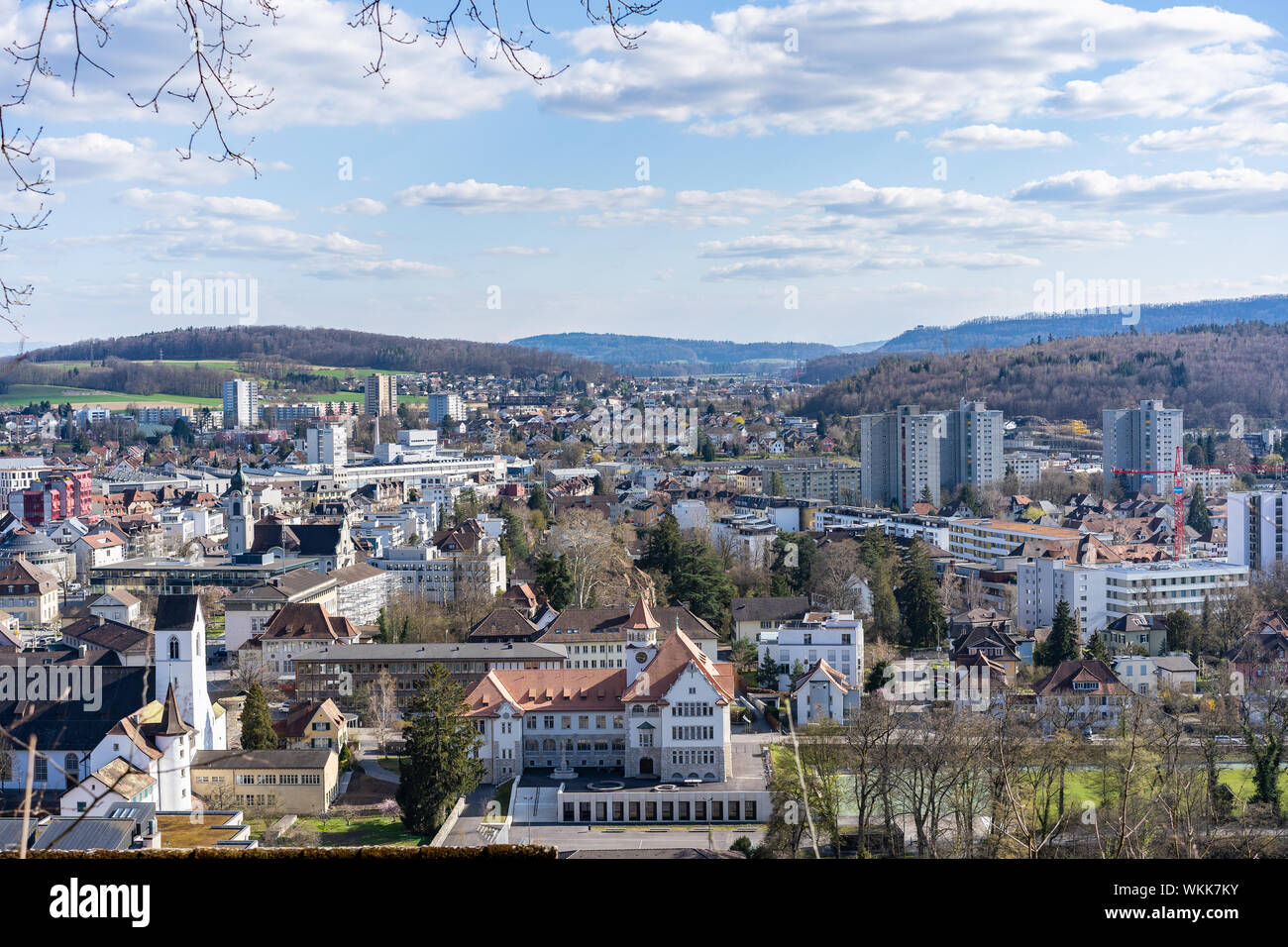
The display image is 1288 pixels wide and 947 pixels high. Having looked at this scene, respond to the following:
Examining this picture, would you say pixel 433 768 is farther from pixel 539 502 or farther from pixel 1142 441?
pixel 1142 441

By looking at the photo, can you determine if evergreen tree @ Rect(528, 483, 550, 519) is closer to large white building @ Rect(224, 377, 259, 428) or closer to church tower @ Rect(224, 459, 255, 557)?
church tower @ Rect(224, 459, 255, 557)

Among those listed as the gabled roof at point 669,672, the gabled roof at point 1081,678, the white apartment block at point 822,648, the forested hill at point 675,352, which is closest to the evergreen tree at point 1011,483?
the white apartment block at point 822,648

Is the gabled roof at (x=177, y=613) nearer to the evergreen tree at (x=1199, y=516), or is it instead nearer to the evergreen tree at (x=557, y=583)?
the evergreen tree at (x=557, y=583)

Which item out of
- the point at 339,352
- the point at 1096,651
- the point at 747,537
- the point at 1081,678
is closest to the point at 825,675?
the point at 1081,678

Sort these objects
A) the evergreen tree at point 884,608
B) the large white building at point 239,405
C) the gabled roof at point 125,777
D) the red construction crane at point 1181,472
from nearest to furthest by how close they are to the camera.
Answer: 1. the gabled roof at point 125,777
2. the evergreen tree at point 884,608
3. the red construction crane at point 1181,472
4. the large white building at point 239,405

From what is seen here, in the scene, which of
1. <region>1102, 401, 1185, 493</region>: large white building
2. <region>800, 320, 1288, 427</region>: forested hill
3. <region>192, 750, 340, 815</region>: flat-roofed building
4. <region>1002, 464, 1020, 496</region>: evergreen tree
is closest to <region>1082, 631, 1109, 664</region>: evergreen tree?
<region>192, 750, 340, 815</region>: flat-roofed building
